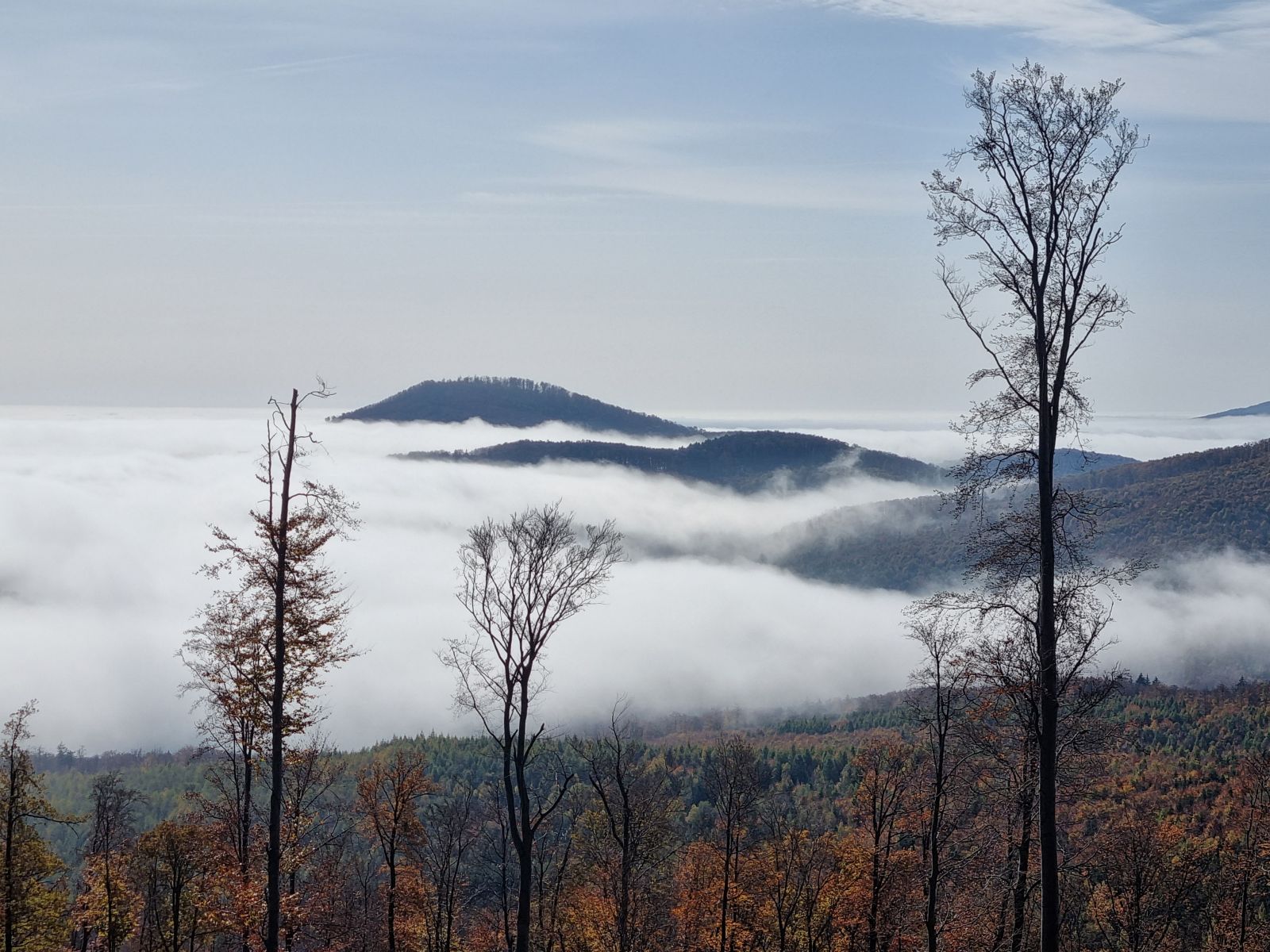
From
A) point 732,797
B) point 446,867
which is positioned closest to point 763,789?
point 732,797

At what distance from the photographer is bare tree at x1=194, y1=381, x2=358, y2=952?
18.1m

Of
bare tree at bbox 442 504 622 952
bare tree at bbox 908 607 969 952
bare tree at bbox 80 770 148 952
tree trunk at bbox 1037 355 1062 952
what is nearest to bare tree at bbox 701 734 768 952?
bare tree at bbox 908 607 969 952

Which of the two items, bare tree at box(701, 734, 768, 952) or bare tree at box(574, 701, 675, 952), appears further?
bare tree at box(701, 734, 768, 952)

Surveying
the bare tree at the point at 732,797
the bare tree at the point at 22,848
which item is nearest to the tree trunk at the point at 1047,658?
the bare tree at the point at 732,797

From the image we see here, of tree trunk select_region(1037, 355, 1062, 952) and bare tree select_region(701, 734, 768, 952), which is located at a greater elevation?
tree trunk select_region(1037, 355, 1062, 952)

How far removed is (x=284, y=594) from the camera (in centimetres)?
1845

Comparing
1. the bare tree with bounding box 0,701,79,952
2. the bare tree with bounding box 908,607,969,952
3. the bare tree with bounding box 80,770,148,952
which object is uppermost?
the bare tree with bounding box 908,607,969,952

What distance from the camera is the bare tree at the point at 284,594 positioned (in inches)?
714

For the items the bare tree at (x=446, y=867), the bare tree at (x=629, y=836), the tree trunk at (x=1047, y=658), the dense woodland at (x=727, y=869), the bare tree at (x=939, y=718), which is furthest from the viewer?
the bare tree at (x=446, y=867)

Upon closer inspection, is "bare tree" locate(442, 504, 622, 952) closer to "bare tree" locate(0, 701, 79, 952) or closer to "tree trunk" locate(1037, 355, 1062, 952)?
"tree trunk" locate(1037, 355, 1062, 952)

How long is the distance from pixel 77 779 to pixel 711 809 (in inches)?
5653

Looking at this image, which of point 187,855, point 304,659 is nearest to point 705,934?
point 187,855

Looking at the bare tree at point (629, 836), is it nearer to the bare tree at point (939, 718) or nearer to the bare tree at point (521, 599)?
the bare tree at point (521, 599)

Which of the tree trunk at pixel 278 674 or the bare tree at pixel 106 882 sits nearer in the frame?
the tree trunk at pixel 278 674
